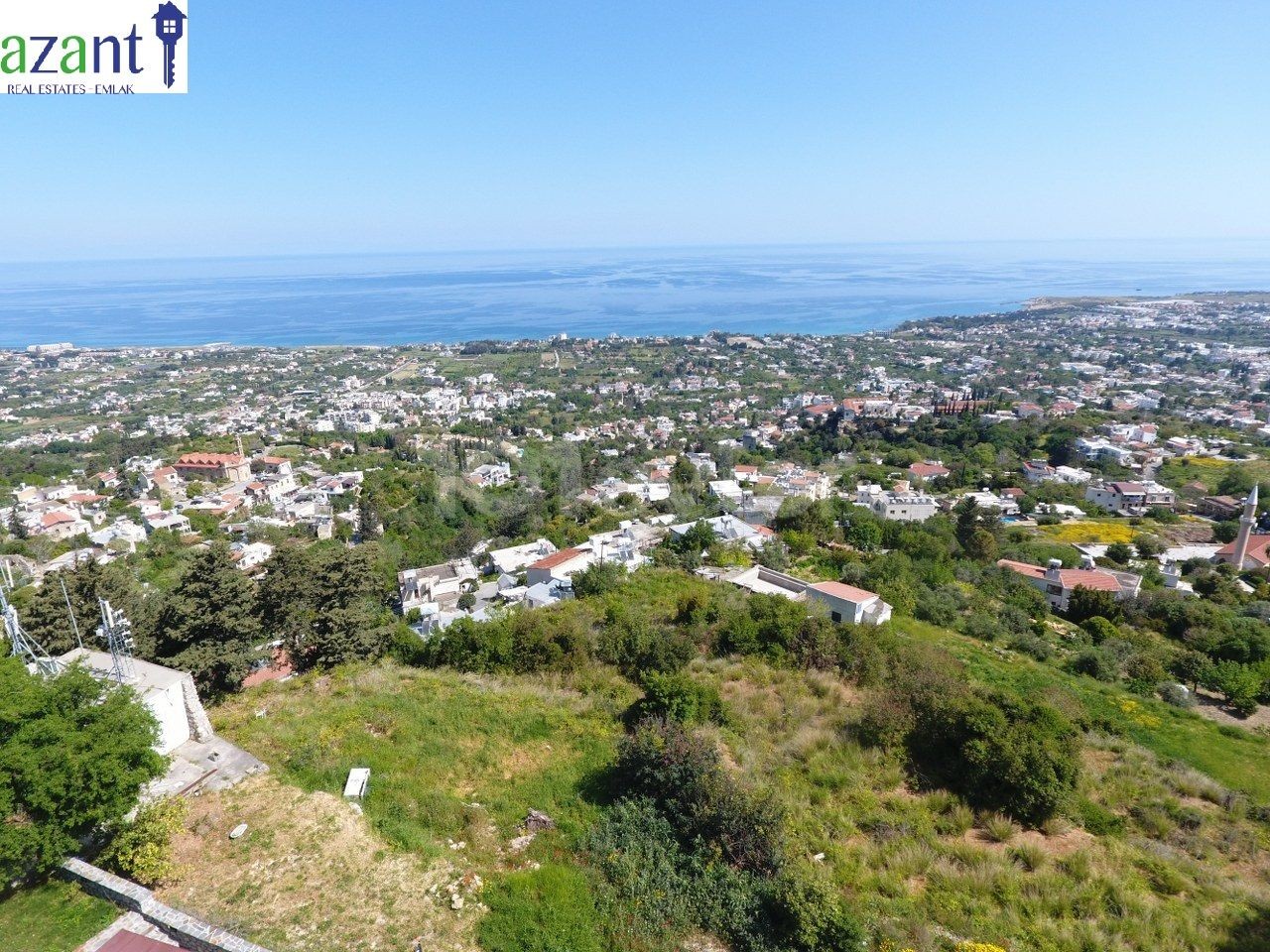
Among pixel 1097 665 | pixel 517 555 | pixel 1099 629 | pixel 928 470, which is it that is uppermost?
pixel 1097 665

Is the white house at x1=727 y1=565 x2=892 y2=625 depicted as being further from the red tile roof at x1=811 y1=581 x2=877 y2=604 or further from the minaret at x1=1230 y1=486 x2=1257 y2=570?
the minaret at x1=1230 y1=486 x2=1257 y2=570

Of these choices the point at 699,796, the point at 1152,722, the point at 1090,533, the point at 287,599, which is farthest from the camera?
the point at 1090,533

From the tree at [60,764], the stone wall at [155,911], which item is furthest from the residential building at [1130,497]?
the tree at [60,764]

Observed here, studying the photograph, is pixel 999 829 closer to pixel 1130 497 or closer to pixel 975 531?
pixel 975 531

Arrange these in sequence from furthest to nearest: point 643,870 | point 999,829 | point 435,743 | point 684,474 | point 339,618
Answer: point 684,474 < point 339,618 < point 435,743 < point 999,829 < point 643,870

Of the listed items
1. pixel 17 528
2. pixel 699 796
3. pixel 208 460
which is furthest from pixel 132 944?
pixel 208 460

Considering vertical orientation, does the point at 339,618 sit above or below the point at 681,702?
below

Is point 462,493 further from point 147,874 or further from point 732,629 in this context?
point 147,874

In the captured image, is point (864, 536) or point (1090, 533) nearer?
point (864, 536)
